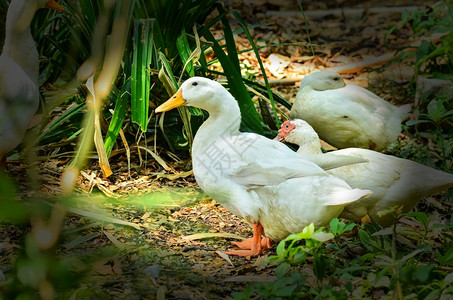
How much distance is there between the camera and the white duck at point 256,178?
103 inches

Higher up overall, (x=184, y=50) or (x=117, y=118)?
(x=184, y=50)

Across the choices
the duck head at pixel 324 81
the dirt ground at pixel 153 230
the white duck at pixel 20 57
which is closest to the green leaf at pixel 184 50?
the dirt ground at pixel 153 230

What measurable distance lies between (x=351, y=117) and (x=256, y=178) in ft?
4.73

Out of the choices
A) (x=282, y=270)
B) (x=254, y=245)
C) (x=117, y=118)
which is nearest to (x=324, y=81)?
(x=117, y=118)

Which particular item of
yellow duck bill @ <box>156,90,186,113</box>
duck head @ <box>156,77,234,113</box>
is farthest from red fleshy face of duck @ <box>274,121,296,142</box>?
yellow duck bill @ <box>156,90,186,113</box>

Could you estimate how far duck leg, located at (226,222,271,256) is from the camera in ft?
9.06

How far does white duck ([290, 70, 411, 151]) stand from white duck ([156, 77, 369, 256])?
1197mm

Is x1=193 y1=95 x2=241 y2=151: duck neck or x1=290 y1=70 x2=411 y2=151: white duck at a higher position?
x1=193 y1=95 x2=241 y2=151: duck neck

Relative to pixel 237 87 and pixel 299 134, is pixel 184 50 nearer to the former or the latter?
pixel 237 87

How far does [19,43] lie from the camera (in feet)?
10.1

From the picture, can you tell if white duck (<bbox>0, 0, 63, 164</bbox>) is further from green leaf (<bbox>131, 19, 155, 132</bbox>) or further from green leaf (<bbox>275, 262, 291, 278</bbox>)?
green leaf (<bbox>275, 262, 291, 278</bbox>)

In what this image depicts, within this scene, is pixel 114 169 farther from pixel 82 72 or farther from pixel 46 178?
pixel 82 72

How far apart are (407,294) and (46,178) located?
2049 millimetres

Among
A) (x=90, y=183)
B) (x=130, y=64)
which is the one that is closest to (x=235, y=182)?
(x=90, y=183)
